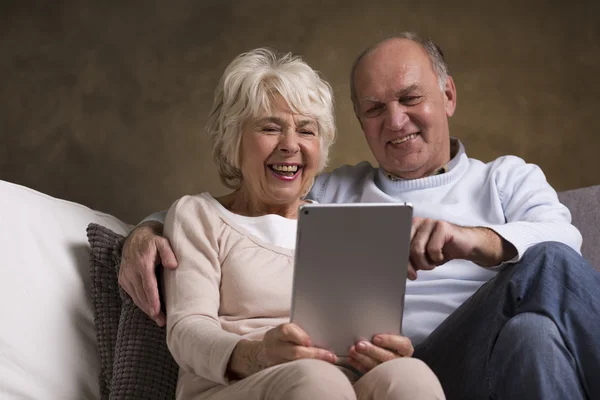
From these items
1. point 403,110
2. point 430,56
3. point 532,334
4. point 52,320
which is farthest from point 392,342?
point 430,56

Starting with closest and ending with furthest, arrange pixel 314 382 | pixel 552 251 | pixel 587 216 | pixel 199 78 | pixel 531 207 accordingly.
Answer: pixel 314 382 → pixel 552 251 → pixel 531 207 → pixel 587 216 → pixel 199 78

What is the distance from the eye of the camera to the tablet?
1267 mm

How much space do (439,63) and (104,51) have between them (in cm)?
99

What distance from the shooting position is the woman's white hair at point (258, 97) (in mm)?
1732

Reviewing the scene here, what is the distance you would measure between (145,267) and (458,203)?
805 mm

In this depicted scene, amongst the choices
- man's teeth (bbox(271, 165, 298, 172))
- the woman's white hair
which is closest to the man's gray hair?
the woman's white hair

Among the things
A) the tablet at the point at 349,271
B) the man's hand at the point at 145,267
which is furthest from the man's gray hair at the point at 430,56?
the tablet at the point at 349,271

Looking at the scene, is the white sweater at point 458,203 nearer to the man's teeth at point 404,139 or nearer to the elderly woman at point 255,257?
the man's teeth at point 404,139

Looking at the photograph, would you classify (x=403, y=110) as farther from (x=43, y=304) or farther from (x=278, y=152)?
(x=43, y=304)

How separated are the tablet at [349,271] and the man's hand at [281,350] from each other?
2 cm

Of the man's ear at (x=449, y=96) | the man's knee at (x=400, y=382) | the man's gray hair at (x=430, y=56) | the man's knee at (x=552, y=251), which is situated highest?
the man's gray hair at (x=430, y=56)

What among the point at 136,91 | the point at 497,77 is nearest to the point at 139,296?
the point at 136,91

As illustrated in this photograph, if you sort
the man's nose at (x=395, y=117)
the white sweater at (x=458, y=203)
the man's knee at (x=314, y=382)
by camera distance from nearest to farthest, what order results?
the man's knee at (x=314, y=382)
the white sweater at (x=458, y=203)
the man's nose at (x=395, y=117)

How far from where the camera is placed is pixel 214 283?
1618mm
